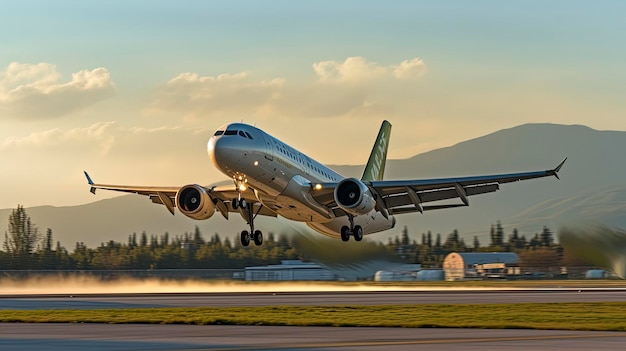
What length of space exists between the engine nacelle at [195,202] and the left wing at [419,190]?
6.19m

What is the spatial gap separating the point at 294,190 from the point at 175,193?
11.1 m

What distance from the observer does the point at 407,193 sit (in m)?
58.2

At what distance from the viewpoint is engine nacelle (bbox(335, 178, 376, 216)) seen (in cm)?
5372

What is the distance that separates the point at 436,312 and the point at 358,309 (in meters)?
3.81

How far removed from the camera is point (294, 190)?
52406 mm

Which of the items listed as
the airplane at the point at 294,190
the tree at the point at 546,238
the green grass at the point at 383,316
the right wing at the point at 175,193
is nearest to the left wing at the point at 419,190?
the airplane at the point at 294,190

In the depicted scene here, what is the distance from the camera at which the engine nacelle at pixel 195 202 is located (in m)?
56.6

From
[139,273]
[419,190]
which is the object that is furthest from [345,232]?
[139,273]

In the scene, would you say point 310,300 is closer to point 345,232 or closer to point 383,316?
point 345,232

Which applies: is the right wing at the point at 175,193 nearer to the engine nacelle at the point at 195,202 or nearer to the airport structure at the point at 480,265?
the engine nacelle at the point at 195,202

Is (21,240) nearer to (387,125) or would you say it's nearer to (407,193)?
(387,125)

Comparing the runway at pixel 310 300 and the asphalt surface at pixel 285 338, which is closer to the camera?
the asphalt surface at pixel 285 338

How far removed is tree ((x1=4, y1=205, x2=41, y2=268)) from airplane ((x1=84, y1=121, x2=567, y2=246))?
3073cm

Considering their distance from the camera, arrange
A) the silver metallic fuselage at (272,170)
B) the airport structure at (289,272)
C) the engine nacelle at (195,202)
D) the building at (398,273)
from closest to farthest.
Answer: the silver metallic fuselage at (272,170)
the engine nacelle at (195,202)
the building at (398,273)
the airport structure at (289,272)
